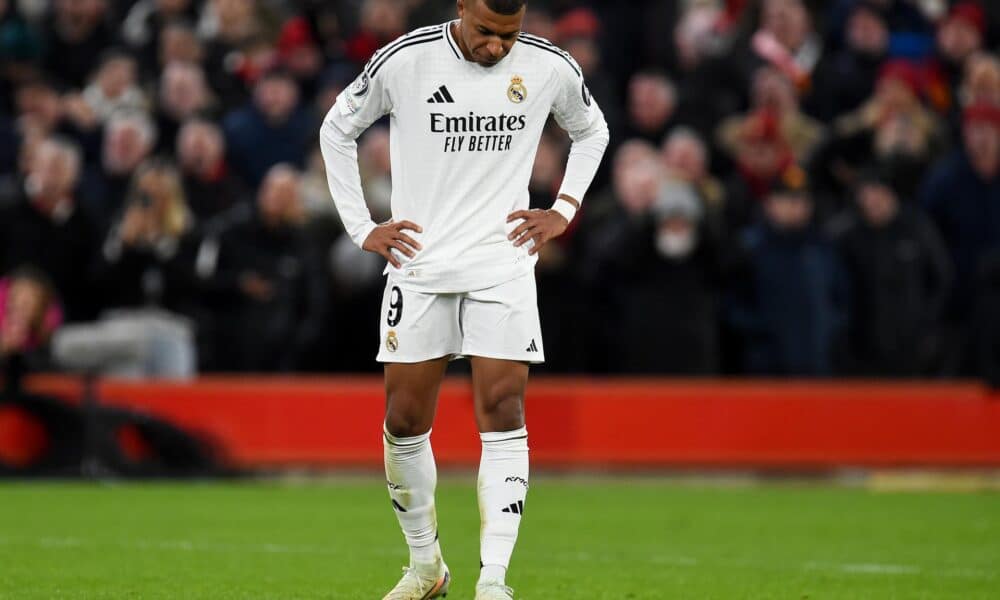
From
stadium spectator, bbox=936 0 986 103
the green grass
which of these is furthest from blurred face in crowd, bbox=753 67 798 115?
the green grass

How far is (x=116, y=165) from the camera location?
15.9 metres

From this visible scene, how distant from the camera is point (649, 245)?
587 inches

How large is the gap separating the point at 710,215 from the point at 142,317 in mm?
4841

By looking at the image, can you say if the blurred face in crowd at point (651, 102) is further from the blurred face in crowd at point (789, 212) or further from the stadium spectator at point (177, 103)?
the stadium spectator at point (177, 103)

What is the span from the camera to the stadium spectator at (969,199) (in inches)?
622

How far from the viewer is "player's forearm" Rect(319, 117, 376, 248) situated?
24.0 ft

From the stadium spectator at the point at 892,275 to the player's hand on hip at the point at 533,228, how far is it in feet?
29.1

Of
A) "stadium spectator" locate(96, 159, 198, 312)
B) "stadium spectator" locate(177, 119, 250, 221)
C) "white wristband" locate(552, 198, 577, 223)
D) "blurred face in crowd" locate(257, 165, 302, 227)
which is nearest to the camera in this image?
"white wristband" locate(552, 198, 577, 223)

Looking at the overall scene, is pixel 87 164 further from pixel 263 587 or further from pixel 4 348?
pixel 263 587

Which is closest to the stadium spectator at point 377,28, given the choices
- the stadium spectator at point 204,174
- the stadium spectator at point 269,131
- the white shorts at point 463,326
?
the stadium spectator at point 269,131

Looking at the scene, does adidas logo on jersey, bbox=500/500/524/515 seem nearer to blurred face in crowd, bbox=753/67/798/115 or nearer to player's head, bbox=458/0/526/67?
player's head, bbox=458/0/526/67

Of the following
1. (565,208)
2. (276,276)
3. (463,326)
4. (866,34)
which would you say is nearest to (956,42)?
(866,34)

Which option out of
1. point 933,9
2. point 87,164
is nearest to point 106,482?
point 87,164

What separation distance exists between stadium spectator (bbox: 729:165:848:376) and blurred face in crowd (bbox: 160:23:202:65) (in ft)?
18.6
